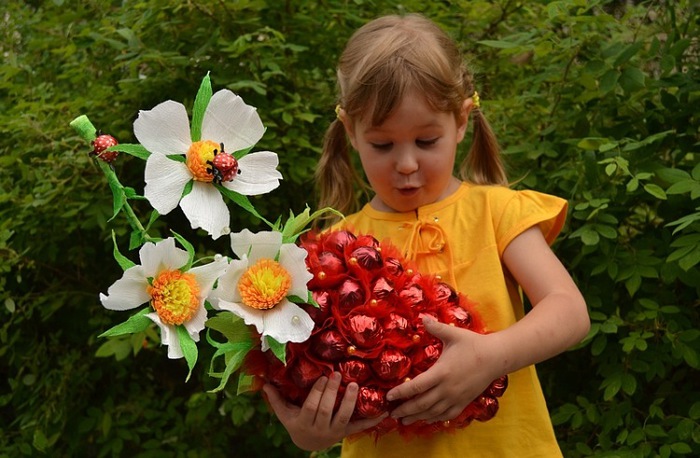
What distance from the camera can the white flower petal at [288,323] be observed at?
52.4 inches

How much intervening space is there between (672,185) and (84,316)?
1.92 meters

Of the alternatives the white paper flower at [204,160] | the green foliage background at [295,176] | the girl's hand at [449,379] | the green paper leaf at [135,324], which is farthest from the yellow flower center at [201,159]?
the green foliage background at [295,176]

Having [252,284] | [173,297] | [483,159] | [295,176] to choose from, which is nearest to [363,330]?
[252,284]

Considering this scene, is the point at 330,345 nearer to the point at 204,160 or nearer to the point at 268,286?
the point at 268,286

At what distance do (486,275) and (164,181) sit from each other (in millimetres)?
689

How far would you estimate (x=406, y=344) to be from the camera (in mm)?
1499

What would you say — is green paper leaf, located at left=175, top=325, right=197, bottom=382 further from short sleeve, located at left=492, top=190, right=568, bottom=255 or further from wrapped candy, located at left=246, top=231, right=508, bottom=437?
short sleeve, located at left=492, top=190, right=568, bottom=255

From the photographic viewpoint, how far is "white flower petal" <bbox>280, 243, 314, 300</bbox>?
4.41 feet

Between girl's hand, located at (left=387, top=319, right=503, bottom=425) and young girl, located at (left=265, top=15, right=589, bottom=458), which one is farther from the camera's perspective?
young girl, located at (left=265, top=15, right=589, bottom=458)

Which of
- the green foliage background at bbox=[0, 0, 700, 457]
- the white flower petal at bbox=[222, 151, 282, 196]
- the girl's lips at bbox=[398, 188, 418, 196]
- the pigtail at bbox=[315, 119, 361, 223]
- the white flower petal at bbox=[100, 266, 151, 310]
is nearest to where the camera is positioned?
the white flower petal at bbox=[100, 266, 151, 310]

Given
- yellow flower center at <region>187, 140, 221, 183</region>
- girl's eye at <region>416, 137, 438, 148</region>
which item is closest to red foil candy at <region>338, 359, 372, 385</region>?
yellow flower center at <region>187, 140, 221, 183</region>

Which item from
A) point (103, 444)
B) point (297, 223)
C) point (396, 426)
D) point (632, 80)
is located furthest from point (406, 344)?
point (103, 444)

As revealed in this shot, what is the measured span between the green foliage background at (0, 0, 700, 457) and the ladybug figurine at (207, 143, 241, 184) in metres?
1.15

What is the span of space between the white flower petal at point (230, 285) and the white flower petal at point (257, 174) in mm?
118
